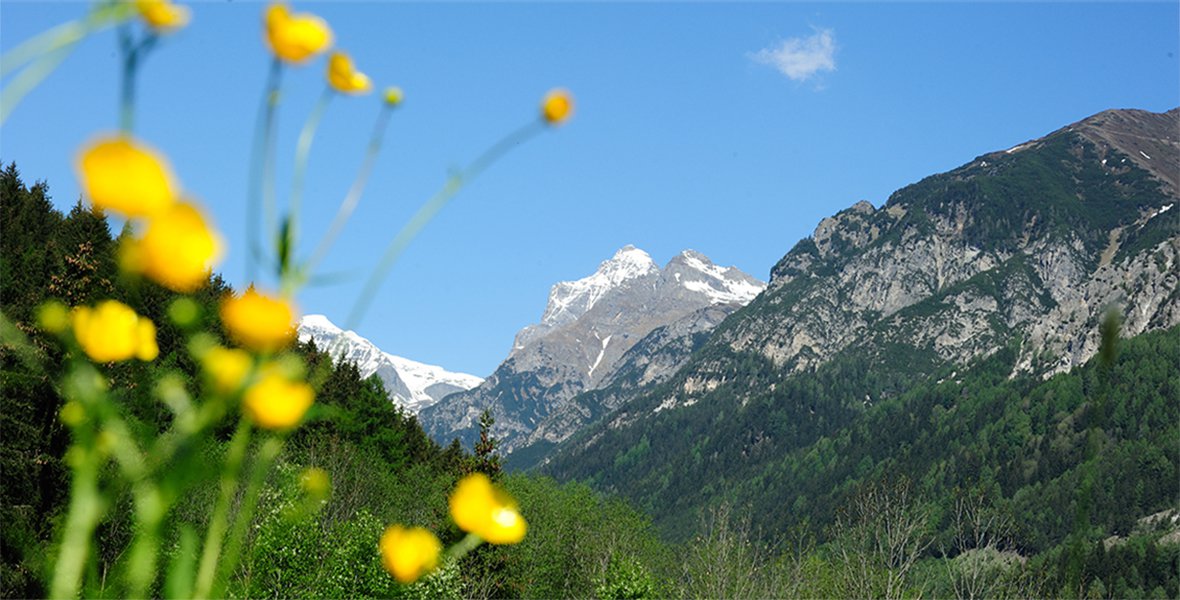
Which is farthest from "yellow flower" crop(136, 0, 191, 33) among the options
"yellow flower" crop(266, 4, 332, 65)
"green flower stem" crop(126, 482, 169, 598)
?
"green flower stem" crop(126, 482, 169, 598)

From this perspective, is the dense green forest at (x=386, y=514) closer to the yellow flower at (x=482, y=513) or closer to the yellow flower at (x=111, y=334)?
the yellow flower at (x=111, y=334)

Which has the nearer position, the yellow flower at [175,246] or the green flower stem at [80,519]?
the yellow flower at [175,246]

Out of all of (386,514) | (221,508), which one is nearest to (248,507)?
(221,508)

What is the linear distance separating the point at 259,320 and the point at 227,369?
0.42 ft

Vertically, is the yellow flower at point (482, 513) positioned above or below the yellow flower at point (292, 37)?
below

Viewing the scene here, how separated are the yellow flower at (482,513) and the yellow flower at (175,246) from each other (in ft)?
1.17

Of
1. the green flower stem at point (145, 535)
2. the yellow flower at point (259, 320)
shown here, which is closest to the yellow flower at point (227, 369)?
the yellow flower at point (259, 320)

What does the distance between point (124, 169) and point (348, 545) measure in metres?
28.3

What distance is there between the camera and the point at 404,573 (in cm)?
105

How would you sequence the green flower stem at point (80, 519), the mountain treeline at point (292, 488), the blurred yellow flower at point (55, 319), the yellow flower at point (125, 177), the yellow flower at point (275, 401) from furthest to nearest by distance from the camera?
the mountain treeline at point (292, 488), the blurred yellow flower at point (55, 319), the green flower stem at point (80, 519), the yellow flower at point (275, 401), the yellow flower at point (125, 177)

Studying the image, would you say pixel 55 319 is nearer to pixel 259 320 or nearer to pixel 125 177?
pixel 259 320

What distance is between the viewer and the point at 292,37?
1.04m

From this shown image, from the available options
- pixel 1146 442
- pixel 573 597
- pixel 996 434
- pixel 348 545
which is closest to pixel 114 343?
pixel 348 545

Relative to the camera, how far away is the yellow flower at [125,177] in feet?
2.50
